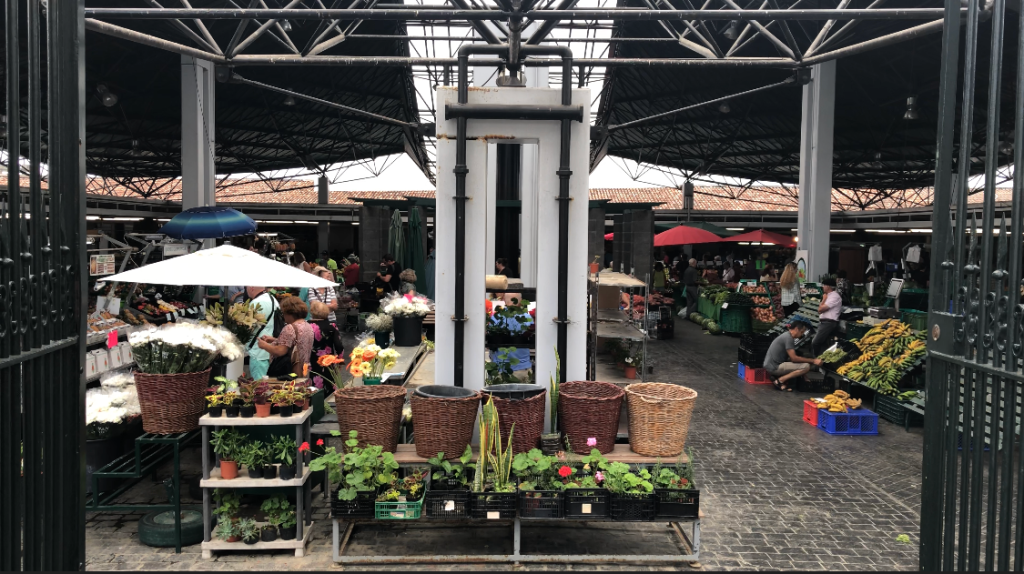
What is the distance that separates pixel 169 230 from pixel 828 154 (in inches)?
493

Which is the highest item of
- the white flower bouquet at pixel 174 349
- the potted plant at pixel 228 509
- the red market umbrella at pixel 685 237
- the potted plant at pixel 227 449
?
the red market umbrella at pixel 685 237

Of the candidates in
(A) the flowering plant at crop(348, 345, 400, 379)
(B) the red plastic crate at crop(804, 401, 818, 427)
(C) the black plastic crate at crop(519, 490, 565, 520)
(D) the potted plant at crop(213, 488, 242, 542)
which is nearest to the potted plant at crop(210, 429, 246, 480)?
(D) the potted plant at crop(213, 488, 242, 542)

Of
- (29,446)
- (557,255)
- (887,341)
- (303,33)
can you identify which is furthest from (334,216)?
(29,446)

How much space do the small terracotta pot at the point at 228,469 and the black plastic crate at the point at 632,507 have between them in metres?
2.42

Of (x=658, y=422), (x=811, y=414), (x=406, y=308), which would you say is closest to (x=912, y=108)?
(x=811, y=414)

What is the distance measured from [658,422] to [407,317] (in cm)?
449

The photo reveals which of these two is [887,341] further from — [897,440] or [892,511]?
[892,511]

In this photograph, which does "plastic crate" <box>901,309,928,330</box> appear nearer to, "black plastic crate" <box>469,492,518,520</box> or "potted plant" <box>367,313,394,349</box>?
"potted plant" <box>367,313,394,349</box>

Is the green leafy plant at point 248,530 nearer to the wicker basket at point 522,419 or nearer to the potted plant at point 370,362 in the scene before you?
the potted plant at point 370,362

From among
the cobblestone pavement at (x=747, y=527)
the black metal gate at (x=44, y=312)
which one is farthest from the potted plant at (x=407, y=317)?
the black metal gate at (x=44, y=312)

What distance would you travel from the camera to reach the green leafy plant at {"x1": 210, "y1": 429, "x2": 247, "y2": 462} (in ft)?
15.4

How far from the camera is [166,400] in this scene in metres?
4.86

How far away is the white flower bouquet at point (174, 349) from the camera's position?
15.8 ft

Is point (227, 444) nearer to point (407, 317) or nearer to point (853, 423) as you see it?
point (407, 317)
